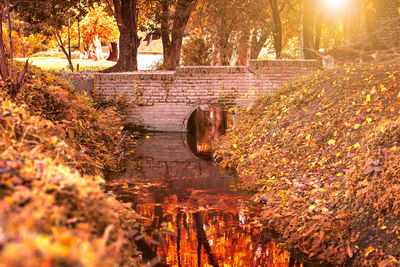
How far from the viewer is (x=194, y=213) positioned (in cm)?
793

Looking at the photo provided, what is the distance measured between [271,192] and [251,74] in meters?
8.66

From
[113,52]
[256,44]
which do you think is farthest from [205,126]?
[113,52]

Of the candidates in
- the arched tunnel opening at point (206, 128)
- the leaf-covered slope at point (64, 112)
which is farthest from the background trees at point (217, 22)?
the leaf-covered slope at point (64, 112)

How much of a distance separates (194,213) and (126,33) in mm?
12822

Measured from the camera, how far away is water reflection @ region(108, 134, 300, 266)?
6.17m

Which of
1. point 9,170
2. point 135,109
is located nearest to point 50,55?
point 135,109

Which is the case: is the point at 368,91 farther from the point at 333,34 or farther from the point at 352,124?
the point at 333,34

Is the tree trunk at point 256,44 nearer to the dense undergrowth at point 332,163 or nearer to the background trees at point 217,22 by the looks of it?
the background trees at point 217,22

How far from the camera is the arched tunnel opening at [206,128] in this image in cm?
1556

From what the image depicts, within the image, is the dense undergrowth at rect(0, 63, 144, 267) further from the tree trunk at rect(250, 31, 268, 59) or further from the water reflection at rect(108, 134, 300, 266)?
the tree trunk at rect(250, 31, 268, 59)

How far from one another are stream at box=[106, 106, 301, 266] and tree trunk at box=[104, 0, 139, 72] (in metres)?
6.86

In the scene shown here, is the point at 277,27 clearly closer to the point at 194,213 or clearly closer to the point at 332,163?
the point at 332,163

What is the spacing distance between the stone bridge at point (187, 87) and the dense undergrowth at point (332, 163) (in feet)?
9.55

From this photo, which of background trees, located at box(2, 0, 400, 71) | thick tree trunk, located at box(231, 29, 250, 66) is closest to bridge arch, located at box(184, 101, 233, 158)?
background trees, located at box(2, 0, 400, 71)
